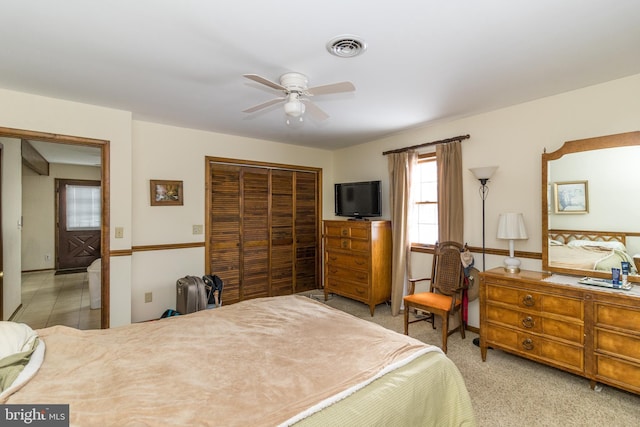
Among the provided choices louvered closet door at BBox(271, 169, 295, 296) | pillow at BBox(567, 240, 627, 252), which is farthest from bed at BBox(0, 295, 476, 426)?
louvered closet door at BBox(271, 169, 295, 296)

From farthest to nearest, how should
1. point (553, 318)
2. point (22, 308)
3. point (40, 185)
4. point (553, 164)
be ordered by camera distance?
point (40, 185) < point (22, 308) < point (553, 164) < point (553, 318)

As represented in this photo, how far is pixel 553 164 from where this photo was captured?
9.29 ft

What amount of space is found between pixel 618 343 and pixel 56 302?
6.29m

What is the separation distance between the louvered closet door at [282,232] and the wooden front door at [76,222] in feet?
12.7

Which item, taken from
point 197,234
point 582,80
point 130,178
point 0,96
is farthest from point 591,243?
point 0,96

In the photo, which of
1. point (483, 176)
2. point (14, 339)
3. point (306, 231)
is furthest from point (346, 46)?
point (306, 231)

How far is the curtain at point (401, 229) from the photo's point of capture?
4.05m

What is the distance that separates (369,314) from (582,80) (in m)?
3.33

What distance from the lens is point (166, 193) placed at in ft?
12.6

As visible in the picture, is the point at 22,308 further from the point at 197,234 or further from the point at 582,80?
the point at 582,80

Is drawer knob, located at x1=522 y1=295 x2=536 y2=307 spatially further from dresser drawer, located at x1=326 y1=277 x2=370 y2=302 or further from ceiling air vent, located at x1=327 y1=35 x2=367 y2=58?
ceiling air vent, located at x1=327 y1=35 x2=367 y2=58

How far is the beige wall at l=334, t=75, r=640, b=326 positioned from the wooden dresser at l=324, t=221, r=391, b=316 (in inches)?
25.1

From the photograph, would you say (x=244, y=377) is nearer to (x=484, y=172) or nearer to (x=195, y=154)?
(x=484, y=172)

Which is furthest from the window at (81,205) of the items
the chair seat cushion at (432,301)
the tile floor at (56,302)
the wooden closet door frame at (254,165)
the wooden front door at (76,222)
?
the chair seat cushion at (432,301)
